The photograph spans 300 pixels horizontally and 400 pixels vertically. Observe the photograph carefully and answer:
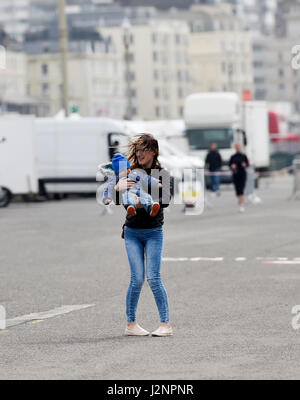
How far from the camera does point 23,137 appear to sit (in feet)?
130

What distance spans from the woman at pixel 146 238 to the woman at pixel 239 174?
73.1 ft

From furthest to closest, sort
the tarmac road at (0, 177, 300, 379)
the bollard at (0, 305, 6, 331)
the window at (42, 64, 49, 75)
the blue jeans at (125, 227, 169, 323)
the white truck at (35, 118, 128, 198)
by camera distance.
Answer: the window at (42, 64, 49, 75) < the white truck at (35, 118, 128, 198) < the bollard at (0, 305, 6, 331) < the blue jeans at (125, 227, 169, 323) < the tarmac road at (0, 177, 300, 379)

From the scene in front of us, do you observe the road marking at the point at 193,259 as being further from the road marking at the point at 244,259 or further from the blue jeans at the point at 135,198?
the blue jeans at the point at 135,198

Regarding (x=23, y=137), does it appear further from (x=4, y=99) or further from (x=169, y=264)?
(x=4, y=99)

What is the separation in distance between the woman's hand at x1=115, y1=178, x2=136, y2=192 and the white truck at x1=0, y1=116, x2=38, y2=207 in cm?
2876

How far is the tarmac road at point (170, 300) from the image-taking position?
31.2ft

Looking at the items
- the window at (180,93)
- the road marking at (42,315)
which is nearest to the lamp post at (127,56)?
the road marking at (42,315)

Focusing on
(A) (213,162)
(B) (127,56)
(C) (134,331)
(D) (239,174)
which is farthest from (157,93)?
(C) (134,331)

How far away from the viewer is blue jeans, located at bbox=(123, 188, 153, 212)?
35.6ft

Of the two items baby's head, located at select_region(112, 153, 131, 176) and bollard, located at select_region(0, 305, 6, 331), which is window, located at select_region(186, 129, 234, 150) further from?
baby's head, located at select_region(112, 153, 131, 176)

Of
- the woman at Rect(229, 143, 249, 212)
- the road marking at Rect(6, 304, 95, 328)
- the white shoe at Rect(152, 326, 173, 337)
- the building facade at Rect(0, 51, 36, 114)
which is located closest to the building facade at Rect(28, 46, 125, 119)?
the building facade at Rect(0, 51, 36, 114)

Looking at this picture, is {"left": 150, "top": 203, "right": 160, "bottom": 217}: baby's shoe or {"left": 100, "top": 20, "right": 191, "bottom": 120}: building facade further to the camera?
{"left": 100, "top": 20, "right": 191, "bottom": 120}: building facade

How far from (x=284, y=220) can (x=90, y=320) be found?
55.1ft

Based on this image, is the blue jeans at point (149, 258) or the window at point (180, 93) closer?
the blue jeans at point (149, 258)
